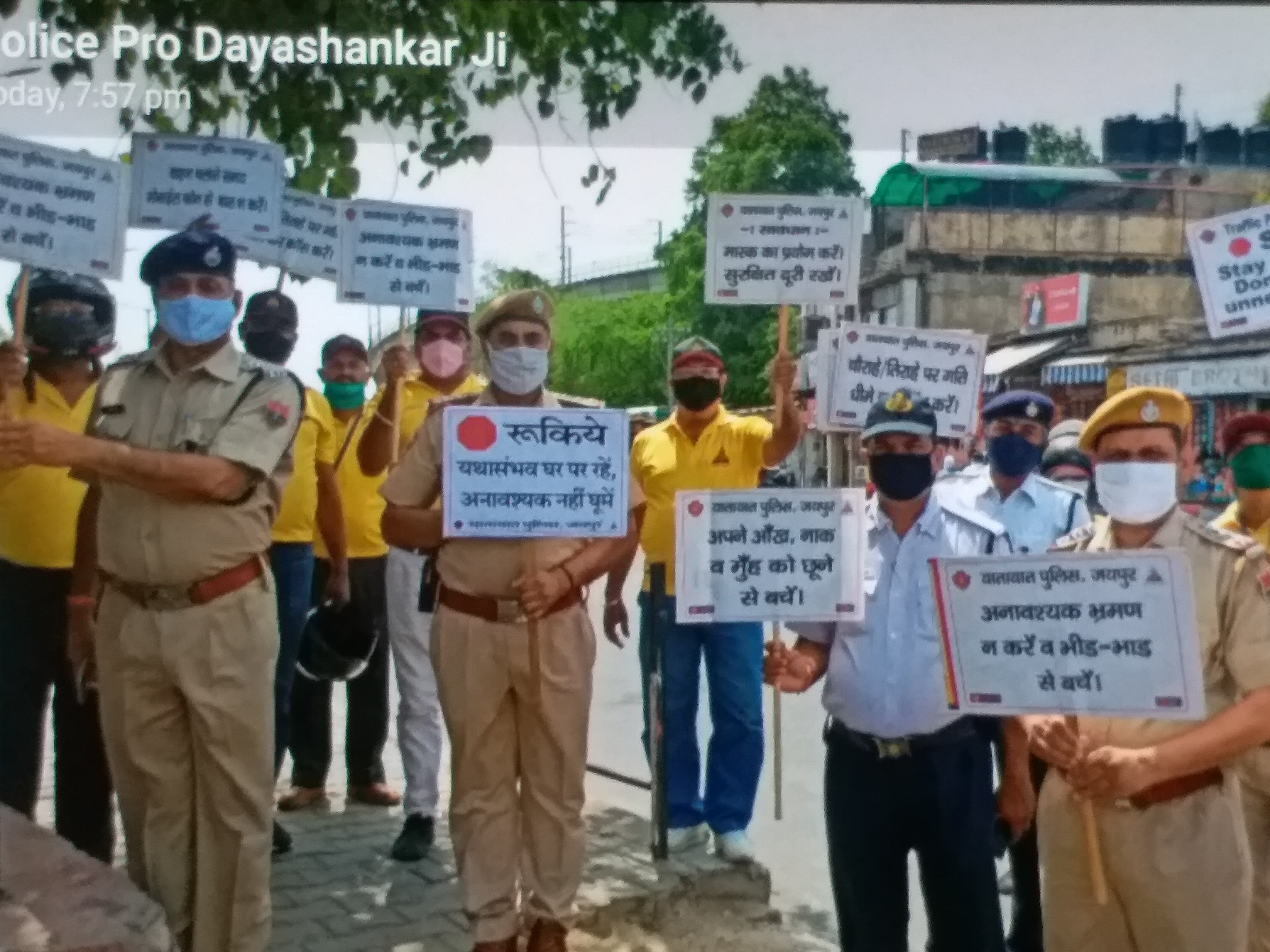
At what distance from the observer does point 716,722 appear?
16.6 ft

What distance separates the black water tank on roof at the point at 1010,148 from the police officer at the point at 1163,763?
1263 inches

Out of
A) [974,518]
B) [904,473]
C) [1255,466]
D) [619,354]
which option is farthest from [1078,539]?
[619,354]

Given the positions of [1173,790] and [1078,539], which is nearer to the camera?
[1173,790]

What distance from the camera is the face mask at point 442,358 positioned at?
5.21 m

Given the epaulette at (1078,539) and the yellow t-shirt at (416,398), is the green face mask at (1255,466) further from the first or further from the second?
the yellow t-shirt at (416,398)

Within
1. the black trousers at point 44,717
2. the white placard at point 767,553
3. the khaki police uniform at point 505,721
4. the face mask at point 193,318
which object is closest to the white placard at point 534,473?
the khaki police uniform at point 505,721

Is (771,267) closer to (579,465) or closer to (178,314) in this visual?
(579,465)

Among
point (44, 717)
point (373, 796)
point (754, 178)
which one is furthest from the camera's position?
point (754, 178)

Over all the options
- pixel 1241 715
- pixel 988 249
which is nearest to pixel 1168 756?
pixel 1241 715

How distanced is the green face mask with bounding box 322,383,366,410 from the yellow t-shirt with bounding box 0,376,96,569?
1.53m

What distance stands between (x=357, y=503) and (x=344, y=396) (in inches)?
19.5

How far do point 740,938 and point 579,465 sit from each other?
181cm

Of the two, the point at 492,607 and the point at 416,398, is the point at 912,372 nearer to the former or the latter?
the point at 492,607

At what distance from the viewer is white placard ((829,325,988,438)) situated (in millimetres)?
4355
